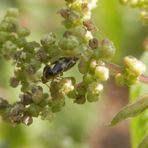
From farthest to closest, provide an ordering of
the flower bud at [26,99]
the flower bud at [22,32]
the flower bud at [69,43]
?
the flower bud at [22,32]
the flower bud at [26,99]
the flower bud at [69,43]

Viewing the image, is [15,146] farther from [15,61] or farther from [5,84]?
[15,61]

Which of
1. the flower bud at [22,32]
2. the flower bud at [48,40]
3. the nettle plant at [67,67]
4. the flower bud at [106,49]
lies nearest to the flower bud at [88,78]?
the nettle plant at [67,67]

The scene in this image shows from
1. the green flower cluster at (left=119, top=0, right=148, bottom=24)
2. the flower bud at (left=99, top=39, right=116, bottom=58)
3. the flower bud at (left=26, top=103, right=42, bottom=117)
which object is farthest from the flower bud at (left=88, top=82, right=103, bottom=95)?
the green flower cluster at (left=119, top=0, right=148, bottom=24)

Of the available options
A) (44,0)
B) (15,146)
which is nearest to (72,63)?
(15,146)

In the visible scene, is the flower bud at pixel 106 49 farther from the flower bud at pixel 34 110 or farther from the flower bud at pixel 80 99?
the flower bud at pixel 34 110

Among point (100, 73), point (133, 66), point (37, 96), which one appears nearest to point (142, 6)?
point (133, 66)

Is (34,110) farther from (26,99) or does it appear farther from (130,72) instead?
(130,72)

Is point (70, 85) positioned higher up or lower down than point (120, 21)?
lower down
